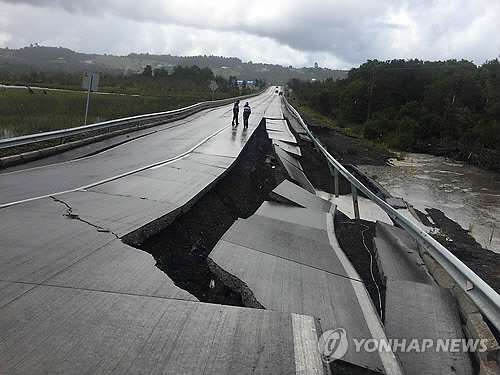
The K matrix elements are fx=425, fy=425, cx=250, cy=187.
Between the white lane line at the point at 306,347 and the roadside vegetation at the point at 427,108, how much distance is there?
31.4m

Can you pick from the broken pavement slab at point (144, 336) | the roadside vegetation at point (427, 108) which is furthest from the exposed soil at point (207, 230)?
the roadside vegetation at point (427, 108)

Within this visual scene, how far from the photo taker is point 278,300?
465 cm

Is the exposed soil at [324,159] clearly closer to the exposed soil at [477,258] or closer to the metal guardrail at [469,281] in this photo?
the exposed soil at [477,258]

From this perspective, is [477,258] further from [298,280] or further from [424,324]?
[298,280]

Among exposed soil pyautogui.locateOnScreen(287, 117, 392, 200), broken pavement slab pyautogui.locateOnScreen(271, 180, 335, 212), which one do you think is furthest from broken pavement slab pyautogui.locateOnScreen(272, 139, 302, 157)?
broken pavement slab pyautogui.locateOnScreen(271, 180, 335, 212)

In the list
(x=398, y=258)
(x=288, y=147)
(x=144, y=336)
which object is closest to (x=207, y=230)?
(x=398, y=258)

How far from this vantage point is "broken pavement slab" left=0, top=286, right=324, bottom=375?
312cm

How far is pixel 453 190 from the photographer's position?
2341 cm

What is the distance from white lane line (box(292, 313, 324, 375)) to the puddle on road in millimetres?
11189

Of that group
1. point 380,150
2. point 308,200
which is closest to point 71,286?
point 308,200

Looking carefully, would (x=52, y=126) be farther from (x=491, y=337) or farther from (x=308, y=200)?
(x=491, y=337)

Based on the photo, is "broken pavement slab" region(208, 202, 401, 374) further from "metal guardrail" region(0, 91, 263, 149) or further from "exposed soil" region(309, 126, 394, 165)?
"exposed soil" region(309, 126, 394, 165)

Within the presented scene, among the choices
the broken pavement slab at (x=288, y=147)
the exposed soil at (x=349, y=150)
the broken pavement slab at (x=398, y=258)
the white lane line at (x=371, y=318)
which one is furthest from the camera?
the exposed soil at (x=349, y=150)

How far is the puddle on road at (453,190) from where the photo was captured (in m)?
16.4
